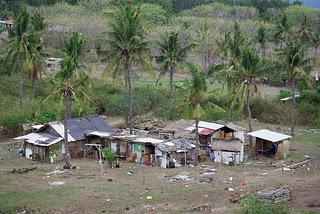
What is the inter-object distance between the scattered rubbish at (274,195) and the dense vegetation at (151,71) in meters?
9.06

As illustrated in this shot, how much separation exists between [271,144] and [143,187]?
37.6ft

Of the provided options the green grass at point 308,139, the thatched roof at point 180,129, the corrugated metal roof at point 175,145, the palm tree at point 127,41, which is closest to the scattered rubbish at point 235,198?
the corrugated metal roof at point 175,145

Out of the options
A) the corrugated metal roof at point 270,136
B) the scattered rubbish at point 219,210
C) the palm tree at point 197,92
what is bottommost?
the scattered rubbish at point 219,210

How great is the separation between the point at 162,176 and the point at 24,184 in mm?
7302

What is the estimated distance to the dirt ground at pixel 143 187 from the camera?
84.4ft

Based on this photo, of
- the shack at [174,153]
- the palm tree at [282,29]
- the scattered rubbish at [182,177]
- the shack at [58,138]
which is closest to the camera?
the scattered rubbish at [182,177]

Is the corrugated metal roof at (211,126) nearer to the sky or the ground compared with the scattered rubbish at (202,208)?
nearer to the sky

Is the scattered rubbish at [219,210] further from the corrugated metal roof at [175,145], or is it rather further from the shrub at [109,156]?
the shrub at [109,156]

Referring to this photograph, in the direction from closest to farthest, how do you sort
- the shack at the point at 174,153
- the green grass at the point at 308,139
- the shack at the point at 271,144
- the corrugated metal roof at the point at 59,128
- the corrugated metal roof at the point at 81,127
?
1. the shack at the point at 174,153
2. the shack at the point at 271,144
3. the corrugated metal roof at the point at 59,128
4. the corrugated metal roof at the point at 81,127
5. the green grass at the point at 308,139

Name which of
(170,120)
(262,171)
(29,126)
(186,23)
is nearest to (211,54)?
(186,23)

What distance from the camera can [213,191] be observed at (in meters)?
28.1

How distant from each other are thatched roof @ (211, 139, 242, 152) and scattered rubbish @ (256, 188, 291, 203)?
9.10 m

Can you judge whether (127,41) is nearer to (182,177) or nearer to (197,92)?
(197,92)

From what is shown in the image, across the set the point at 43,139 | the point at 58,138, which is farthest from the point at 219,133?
the point at 43,139
